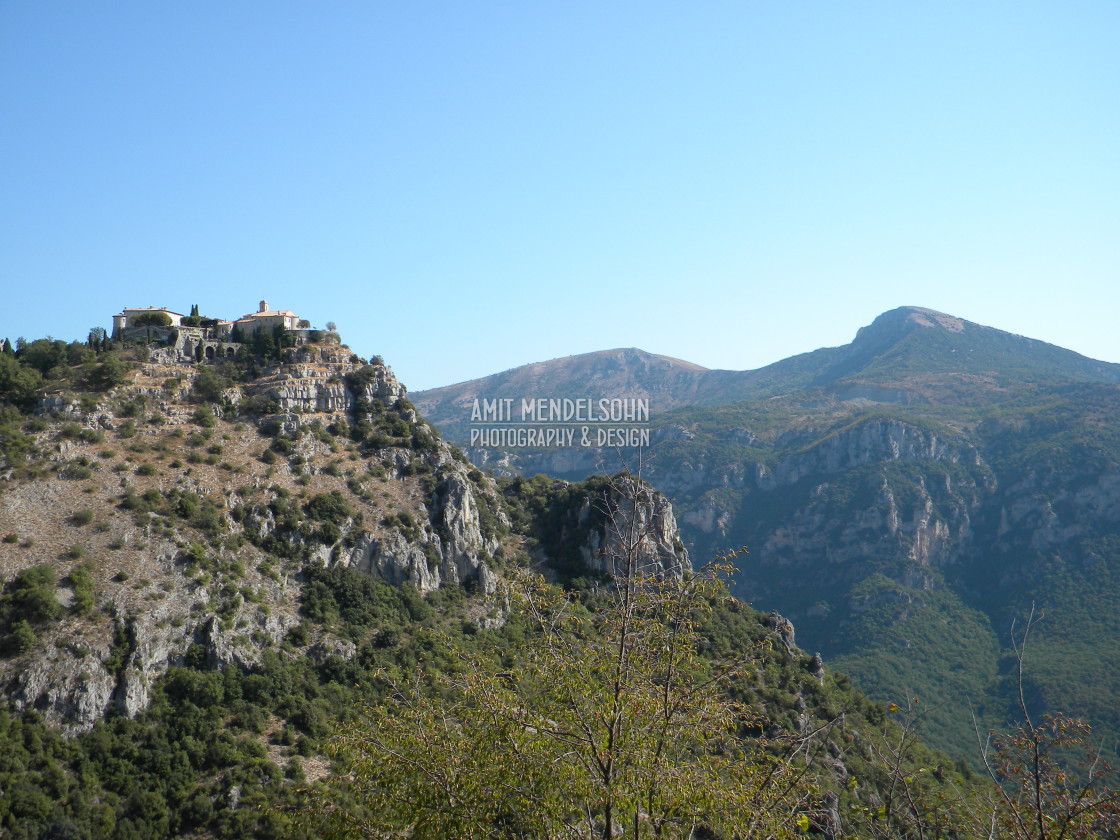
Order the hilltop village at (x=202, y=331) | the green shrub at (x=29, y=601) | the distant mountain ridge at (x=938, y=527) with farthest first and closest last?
the distant mountain ridge at (x=938, y=527)
the hilltop village at (x=202, y=331)
the green shrub at (x=29, y=601)

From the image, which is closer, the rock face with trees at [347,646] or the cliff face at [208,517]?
the rock face with trees at [347,646]

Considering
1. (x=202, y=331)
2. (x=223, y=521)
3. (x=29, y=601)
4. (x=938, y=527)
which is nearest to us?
(x=29, y=601)

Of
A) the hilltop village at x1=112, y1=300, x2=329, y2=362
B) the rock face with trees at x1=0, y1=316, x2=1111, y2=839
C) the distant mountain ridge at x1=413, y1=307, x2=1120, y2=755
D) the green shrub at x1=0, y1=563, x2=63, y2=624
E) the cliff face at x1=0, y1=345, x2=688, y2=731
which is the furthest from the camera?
the distant mountain ridge at x1=413, y1=307, x2=1120, y2=755

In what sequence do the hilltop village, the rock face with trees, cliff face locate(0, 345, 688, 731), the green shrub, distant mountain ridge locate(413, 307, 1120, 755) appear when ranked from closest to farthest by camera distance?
the rock face with trees, the green shrub, cliff face locate(0, 345, 688, 731), the hilltop village, distant mountain ridge locate(413, 307, 1120, 755)

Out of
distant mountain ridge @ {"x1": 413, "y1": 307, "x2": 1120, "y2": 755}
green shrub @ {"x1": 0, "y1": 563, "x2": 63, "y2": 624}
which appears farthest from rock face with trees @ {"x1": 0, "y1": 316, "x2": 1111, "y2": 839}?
distant mountain ridge @ {"x1": 413, "y1": 307, "x2": 1120, "y2": 755}

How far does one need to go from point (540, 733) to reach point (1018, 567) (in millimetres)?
140892

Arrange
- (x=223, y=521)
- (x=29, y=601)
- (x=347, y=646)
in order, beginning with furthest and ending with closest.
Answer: (x=223, y=521) → (x=347, y=646) → (x=29, y=601)

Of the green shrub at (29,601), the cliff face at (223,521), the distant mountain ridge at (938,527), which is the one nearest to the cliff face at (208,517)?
the cliff face at (223,521)

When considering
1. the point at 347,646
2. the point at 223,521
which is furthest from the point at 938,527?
the point at 223,521

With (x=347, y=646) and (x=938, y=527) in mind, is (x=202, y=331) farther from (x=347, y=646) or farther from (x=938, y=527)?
(x=938, y=527)

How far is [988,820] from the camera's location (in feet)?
34.8

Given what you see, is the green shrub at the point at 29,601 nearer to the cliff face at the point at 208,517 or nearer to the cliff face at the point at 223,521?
the cliff face at the point at 223,521

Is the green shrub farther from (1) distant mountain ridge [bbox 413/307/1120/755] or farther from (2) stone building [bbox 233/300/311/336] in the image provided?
(1) distant mountain ridge [bbox 413/307/1120/755]

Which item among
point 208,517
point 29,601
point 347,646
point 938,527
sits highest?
point 208,517
